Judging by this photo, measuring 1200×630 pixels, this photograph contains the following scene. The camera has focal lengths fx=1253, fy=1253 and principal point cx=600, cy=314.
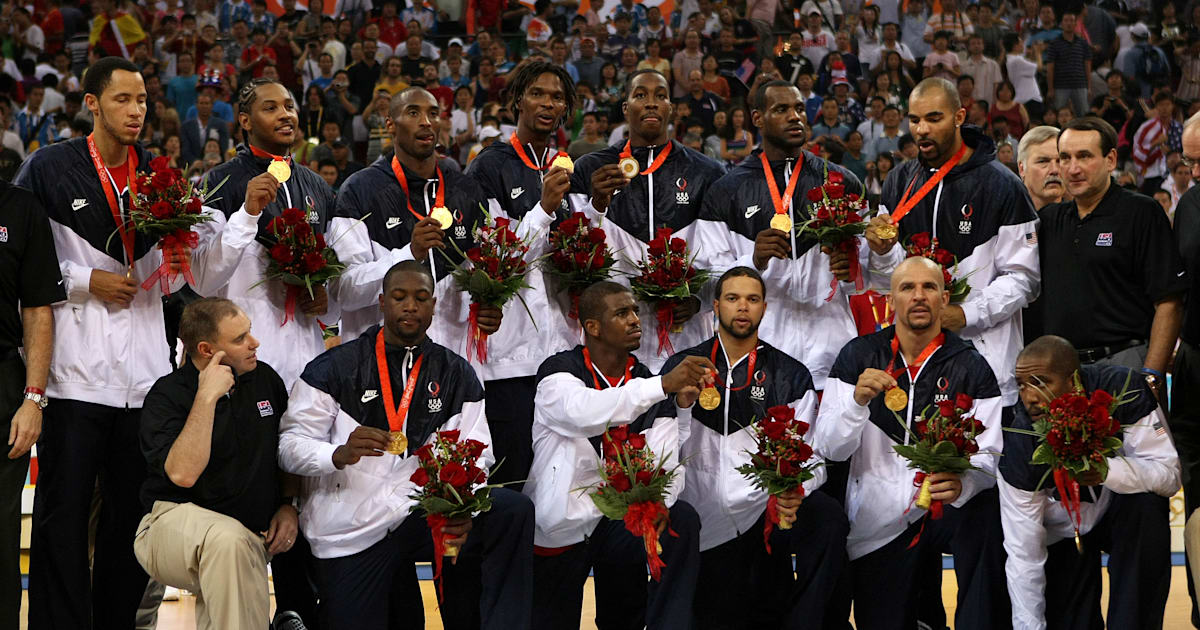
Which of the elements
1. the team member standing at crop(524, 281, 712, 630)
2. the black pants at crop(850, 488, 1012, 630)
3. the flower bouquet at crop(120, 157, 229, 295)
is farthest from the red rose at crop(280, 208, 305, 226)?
the black pants at crop(850, 488, 1012, 630)

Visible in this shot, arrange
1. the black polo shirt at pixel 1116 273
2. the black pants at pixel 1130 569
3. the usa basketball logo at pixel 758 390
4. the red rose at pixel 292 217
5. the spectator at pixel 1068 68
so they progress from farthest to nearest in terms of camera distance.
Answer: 1. the spectator at pixel 1068 68
2. the black polo shirt at pixel 1116 273
3. the usa basketball logo at pixel 758 390
4. the red rose at pixel 292 217
5. the black pants at pixel 1130 569

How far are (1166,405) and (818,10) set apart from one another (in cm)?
1335

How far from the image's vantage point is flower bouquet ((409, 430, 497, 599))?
5598mm

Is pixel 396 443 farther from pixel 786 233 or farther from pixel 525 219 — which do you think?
pixel 786 233

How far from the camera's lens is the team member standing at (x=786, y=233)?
22.4ft

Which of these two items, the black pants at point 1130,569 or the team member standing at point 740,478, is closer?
the black pants at point 1130,569

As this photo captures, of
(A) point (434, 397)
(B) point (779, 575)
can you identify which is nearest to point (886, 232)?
(B) point (779, 575)

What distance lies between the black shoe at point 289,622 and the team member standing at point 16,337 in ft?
3.98

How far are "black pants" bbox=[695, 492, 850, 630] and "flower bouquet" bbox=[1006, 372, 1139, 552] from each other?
1.06m

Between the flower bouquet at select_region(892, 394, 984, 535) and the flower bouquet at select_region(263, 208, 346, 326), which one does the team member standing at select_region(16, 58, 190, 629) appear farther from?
the flower bouquet at select_region(892, 394, 984, 535)

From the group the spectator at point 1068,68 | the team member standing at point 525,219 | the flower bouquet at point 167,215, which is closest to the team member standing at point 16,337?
the flower bouquet at point 167,215

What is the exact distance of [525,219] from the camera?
6723 millimetres

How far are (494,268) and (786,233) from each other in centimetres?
A: 161

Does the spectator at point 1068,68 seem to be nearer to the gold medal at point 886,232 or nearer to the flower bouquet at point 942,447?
the gold medal at point 886,232
